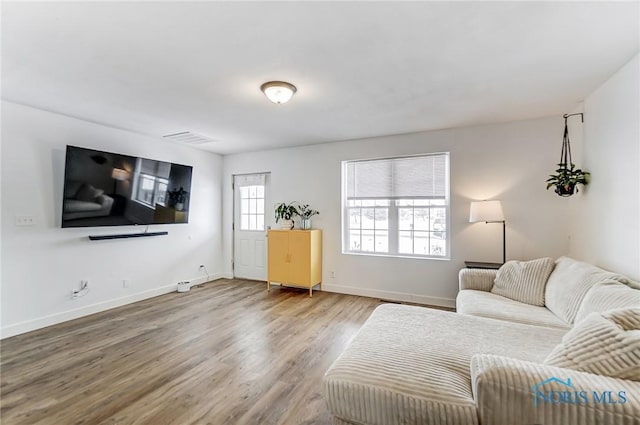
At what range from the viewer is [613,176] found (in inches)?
95.3

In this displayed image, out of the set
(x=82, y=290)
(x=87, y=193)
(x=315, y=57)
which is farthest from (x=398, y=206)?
(x=82, y=290)

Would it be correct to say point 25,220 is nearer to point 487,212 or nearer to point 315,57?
point 315,57

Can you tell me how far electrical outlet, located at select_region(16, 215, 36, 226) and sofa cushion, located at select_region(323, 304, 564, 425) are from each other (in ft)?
12.4

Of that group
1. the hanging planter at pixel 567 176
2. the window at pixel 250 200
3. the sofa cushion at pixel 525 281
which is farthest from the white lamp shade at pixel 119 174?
the hanging planter at pixel 567 176

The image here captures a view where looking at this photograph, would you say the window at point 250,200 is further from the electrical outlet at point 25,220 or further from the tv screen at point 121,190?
the electrical outlet at point 25,220

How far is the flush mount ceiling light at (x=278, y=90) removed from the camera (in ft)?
8.18

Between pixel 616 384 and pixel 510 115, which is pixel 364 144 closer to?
pixel 510 115

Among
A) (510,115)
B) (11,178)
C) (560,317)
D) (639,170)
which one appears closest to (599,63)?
(639,170)

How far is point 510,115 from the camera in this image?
339cm

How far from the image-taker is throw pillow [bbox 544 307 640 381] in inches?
43.7

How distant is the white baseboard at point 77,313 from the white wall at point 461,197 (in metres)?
2.66

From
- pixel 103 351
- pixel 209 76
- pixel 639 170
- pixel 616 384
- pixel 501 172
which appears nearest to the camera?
pixel 616 384

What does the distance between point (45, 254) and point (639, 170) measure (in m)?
5.78

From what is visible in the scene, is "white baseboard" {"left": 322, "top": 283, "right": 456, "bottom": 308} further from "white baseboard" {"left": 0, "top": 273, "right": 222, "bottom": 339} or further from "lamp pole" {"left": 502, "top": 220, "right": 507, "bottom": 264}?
"white baseboard" {"left": 0, "top": 273, "right": 222, "bottom": 339}
